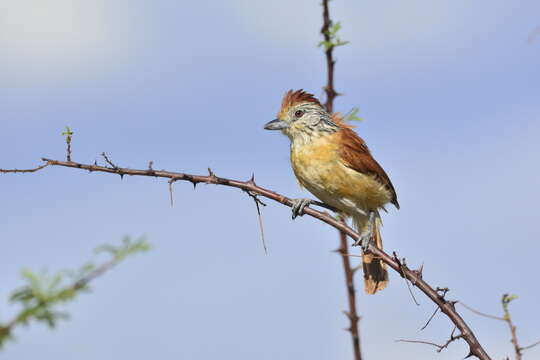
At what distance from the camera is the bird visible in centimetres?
662

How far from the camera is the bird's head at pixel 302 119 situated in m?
7.14

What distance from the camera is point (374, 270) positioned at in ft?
23.5

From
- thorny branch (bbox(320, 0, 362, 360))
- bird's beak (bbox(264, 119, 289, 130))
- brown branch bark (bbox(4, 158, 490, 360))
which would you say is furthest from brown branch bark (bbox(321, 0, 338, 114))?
bird's beak (bbox(264, 119, 289, 130))

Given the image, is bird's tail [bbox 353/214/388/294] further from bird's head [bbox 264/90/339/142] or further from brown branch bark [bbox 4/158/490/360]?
brown branch bark [bbox 4/158/490/360]

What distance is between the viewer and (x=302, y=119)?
7.33 m

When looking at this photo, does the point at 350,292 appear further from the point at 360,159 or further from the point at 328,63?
the point at 360,159

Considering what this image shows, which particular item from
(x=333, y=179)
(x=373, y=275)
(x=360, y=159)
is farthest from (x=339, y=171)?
(x=373, y=275)

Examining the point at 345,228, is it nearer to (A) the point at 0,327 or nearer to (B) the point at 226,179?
(B) the point at 226,179

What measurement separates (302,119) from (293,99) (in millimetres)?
419

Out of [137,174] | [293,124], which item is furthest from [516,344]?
[293,124]

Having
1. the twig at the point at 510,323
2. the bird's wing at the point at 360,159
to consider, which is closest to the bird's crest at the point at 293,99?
the bird's wing at the point at 360,159

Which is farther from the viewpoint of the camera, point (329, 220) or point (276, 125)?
point (276, 125)

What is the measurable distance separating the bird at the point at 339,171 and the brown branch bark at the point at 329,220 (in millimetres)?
1759

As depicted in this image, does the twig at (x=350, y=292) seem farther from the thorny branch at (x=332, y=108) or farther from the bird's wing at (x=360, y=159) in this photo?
the bird's wing at (x=360, y=159)
